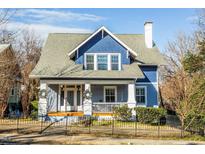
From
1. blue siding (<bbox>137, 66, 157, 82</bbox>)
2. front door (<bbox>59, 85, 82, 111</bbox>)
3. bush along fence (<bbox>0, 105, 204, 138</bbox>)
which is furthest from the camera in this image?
blue siding (<bbox>137, 66, 157, 82</bbox>)

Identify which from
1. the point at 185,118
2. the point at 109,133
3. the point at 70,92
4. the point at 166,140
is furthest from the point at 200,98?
the point at 70,92

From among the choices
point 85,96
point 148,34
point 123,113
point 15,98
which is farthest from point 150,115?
point 15,98

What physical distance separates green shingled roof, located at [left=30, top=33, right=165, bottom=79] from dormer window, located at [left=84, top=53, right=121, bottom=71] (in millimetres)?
633

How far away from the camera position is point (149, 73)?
87.5ft

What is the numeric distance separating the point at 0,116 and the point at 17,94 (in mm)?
11719

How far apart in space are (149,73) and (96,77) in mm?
5252

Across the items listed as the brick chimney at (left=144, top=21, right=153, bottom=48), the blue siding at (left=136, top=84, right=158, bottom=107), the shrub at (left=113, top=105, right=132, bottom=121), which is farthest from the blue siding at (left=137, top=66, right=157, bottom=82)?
the shrub at (left=113, top=105, right=132, bottom=121)

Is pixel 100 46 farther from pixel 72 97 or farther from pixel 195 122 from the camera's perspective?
pixel 195 122

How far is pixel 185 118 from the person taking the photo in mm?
17578

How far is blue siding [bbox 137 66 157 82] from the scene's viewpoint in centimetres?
2645

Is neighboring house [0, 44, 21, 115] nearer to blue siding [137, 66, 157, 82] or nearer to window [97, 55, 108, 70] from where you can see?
window [97, 55, 108, 70]

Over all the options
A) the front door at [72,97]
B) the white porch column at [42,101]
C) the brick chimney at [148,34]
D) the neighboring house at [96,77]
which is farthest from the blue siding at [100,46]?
the brick chimney at [148,34]

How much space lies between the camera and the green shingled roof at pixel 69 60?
79.3 feet

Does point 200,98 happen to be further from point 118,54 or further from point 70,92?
point 70,92
